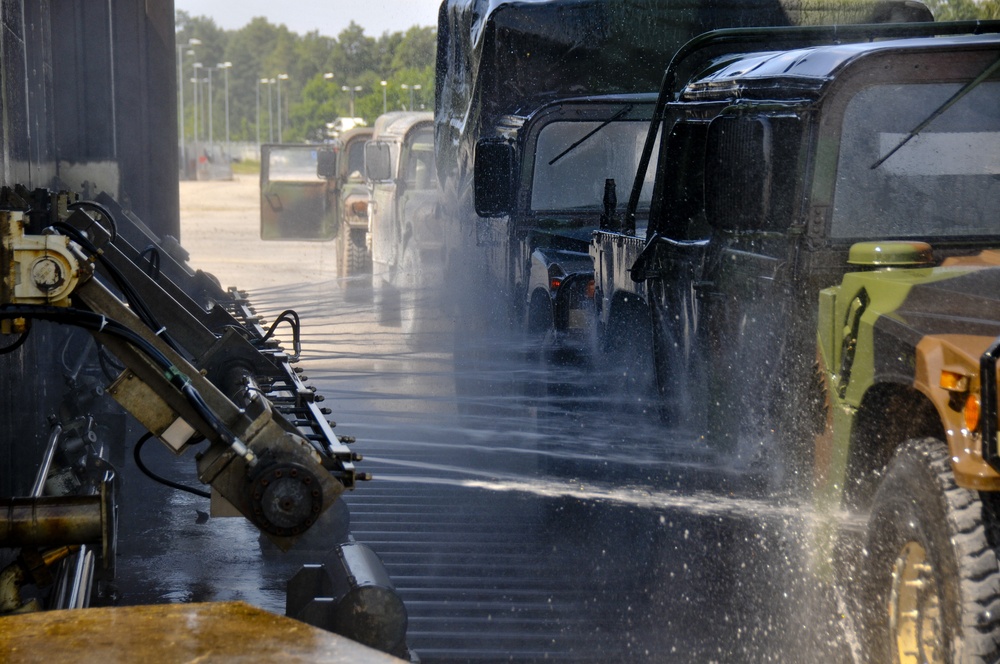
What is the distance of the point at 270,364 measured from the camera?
16.4 feet

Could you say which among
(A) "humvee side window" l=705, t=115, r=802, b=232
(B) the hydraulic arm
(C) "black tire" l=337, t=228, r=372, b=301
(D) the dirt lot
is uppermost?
(A) "humvee side window" l=705, t=115, r=802, b=232

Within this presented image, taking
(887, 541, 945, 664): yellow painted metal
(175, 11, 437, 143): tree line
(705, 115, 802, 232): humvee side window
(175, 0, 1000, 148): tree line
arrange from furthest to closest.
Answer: (175, 11, 437, 143): tree line
(175, 0, 1000, 148): tree line
(705, 115, 802, 232): humvee side window
(887, 541, 945, 664): yellow painted metal

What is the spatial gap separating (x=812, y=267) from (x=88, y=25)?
23.7 feet

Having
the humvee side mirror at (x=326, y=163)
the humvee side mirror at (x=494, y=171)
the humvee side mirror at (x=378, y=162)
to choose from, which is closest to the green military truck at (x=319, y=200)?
the humvee side mirror at (x=326, y=163)

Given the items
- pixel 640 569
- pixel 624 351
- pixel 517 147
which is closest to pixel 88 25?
pixel 517 147

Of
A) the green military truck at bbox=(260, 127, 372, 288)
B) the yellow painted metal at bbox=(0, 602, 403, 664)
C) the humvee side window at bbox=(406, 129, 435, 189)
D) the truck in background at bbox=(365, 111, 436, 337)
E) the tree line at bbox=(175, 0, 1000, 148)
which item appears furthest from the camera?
the tree line at bbox=(175, 0, 1000, 148)

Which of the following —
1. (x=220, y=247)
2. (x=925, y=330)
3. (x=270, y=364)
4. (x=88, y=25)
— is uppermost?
(x=88, y=25)

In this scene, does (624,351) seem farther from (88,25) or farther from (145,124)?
(145,124)

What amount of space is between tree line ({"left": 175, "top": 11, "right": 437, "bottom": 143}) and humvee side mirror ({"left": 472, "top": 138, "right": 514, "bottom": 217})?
2533 cm

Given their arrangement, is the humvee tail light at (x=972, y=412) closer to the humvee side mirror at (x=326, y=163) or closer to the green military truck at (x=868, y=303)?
the green military truck at (x=868, y=303)

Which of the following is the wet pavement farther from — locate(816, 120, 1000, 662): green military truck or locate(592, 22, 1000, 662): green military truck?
locate(816, 120, 1000, 662): green military truck

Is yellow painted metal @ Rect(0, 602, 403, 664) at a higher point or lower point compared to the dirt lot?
higher

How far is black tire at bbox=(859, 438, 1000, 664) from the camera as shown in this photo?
3.15 meters

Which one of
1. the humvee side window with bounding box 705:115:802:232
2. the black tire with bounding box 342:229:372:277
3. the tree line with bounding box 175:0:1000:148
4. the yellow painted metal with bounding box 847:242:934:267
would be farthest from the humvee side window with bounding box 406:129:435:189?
the yellow painted metal with bounding box 847:242:934:267
